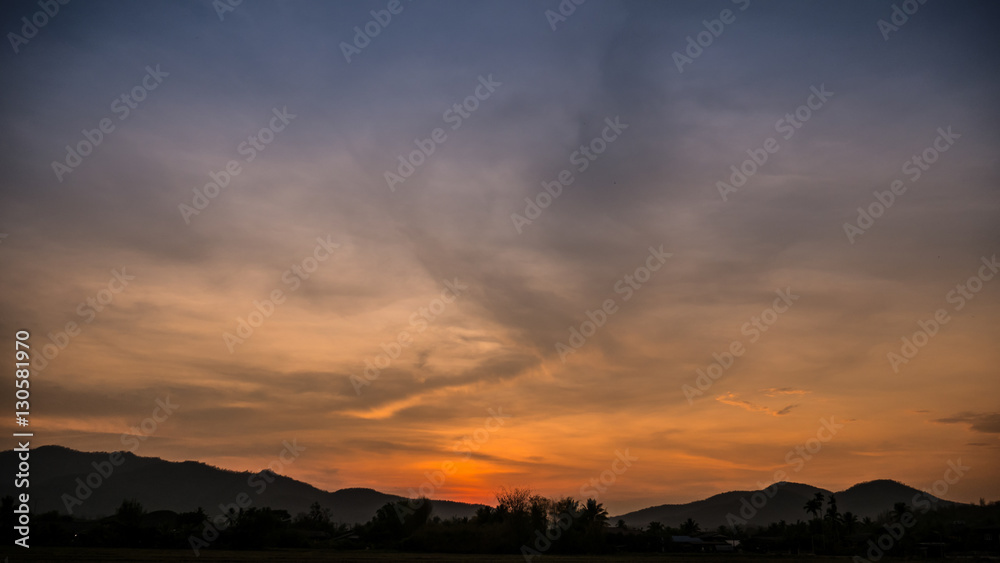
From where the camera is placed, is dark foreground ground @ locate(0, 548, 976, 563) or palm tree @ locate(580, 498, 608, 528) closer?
dark foreground ground @ locate(0, 548, 976, 563)

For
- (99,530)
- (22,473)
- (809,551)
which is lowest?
(809,551)

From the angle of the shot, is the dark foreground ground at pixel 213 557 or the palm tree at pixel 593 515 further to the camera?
the palm tree at pixel 593 515

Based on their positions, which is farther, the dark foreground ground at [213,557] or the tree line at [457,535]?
the tree line at [457,535]

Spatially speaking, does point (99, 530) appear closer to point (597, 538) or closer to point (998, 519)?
point (597, 538)

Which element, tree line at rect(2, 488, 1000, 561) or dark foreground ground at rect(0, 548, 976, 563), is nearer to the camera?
dark foreground ground at rect(0, 548, 976, 563)

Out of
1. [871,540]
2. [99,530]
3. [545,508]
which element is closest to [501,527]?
[545,508]

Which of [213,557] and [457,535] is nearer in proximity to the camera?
[213,557]

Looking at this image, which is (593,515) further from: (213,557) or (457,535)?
(213,557)

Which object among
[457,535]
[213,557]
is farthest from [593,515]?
[213,557]

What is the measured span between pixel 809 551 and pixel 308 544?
72431 millimetres

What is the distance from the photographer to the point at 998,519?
131375 millimetres

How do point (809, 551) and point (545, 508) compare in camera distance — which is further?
point (809, 551)

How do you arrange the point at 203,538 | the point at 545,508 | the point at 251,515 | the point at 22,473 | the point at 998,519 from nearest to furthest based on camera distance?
the point at 22,473, the point at 203,538, the point at 251,515, the point at 545,508, the point at 998,519

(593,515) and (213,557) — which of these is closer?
(213,557)
